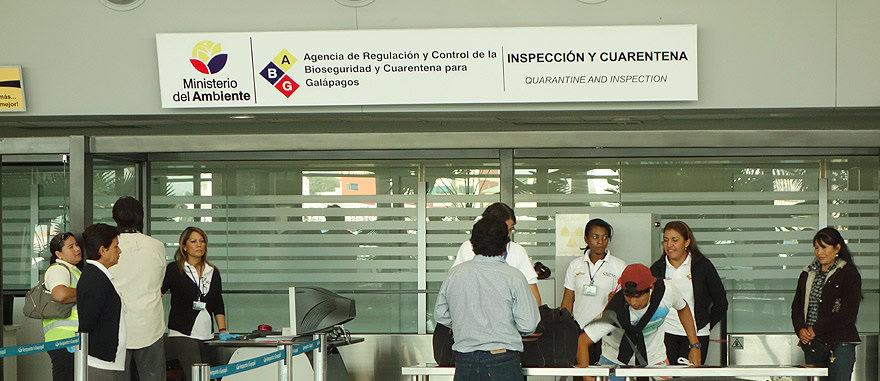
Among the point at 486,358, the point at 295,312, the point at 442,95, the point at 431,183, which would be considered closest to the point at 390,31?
the point at 442,95

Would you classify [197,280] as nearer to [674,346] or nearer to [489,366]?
[489,366]

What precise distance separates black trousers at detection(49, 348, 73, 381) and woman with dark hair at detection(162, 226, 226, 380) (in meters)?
1.16

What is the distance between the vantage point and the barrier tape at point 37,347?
5.44 meters

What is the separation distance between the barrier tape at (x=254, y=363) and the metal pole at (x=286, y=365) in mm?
50

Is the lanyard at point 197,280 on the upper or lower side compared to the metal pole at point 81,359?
upper

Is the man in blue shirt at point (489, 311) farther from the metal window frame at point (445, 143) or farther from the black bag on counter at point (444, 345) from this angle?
the metal window frame at point (445, 143)

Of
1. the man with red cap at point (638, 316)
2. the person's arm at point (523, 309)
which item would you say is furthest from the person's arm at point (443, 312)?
the man with red cap at point (638, 316)

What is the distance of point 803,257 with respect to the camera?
339 inches

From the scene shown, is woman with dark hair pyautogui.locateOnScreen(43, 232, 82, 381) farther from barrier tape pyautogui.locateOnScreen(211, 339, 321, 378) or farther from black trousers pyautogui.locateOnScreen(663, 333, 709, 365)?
black trousers pyautogui.locateOnScreen(663, 333, 709, 365)

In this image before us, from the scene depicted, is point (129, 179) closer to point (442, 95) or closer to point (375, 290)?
point (375, 290)

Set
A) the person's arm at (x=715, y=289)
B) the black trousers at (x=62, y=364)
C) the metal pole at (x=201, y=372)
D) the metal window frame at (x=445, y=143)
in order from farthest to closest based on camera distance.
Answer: the metal window frame at (x=445, y=143) < the person's arm at (x=715, y=289) < the black trousers at (x=62, y=364) < the metal pole at (x=201, y=372)

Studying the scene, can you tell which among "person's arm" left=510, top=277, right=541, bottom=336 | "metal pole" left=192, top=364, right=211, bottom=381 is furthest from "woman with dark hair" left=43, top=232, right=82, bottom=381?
"person's arm" left=510, top=277, right=541, bottom=336

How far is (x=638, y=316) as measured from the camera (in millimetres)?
5664

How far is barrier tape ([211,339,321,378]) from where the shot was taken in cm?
523
